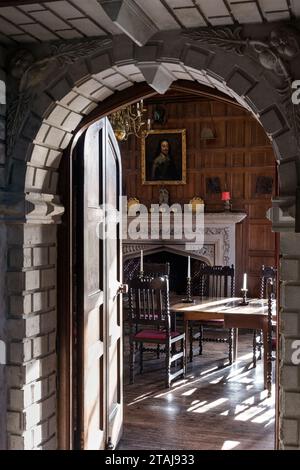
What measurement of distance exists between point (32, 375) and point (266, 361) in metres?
2.92

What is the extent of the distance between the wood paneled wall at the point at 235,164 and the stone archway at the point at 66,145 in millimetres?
4990

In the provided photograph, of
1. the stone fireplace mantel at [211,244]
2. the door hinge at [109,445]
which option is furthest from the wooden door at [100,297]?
the stone fireplace mantel at [211,244]

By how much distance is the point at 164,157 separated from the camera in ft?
27.0

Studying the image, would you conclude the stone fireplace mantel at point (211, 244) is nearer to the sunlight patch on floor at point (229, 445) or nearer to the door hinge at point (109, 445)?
the sunlight patch on floor at point (229, 445)

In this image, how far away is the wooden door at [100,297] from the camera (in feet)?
11.0

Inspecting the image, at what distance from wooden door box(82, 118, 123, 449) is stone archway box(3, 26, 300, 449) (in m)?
0.25

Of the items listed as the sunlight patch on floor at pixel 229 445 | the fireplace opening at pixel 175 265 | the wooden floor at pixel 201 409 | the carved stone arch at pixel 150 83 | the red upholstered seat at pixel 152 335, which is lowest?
the sunlight patch on floor at pixel 229 445

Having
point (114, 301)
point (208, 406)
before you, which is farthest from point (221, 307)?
point (114, 301)

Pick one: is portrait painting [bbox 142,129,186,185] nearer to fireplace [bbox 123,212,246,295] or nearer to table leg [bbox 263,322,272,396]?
fireplace [bbox 123,212,246,295]

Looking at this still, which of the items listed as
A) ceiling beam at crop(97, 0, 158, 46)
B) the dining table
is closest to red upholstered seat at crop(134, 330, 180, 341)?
the dining table

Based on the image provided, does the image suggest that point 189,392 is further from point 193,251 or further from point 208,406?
point 193,251

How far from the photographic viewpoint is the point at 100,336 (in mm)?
3637

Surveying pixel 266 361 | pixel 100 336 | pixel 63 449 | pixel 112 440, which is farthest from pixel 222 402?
pixel 63 449

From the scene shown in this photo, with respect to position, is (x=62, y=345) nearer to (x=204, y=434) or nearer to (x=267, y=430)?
(x=204, y=434)
